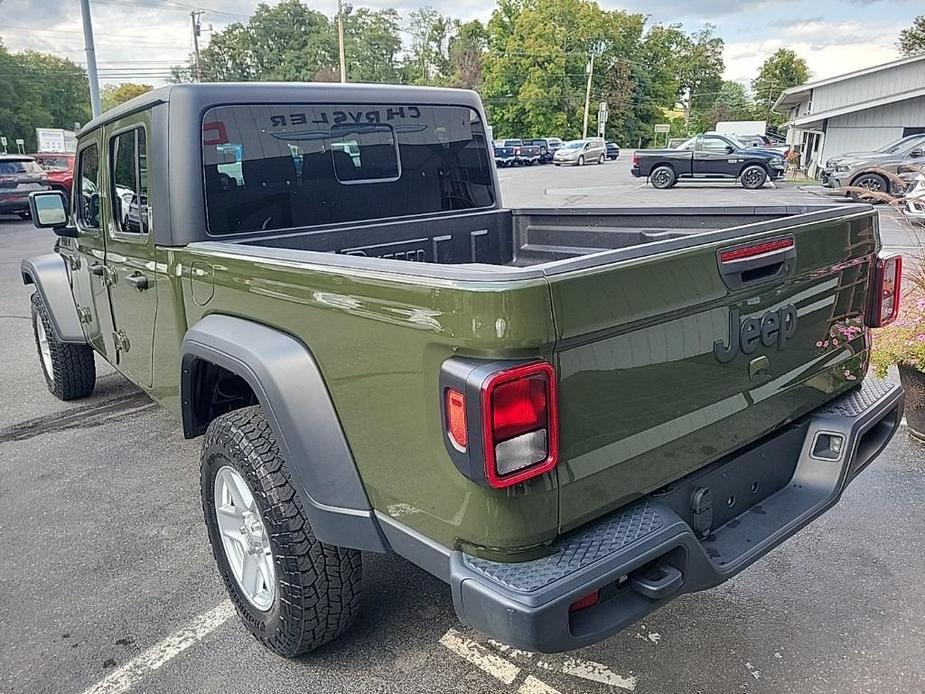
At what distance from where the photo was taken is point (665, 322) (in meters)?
1.89

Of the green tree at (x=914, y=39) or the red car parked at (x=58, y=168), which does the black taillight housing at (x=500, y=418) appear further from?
the green tree at (x=914, y=39)

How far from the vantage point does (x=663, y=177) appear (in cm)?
2422

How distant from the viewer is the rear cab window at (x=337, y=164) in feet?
9.97

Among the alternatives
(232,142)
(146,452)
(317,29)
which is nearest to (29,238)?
(146,452)

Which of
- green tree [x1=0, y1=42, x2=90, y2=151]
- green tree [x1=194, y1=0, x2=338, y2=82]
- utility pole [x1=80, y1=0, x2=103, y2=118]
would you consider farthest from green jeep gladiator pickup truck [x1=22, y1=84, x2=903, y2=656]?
green tree [x1=194, y1=0, x2=338, y2=82]

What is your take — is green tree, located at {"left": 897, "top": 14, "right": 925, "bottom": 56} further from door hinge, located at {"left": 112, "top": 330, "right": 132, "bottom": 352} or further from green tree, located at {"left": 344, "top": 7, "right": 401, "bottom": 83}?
door hinge, located at {"left": 112, "top": 330, "right": 132, "bottom": 352}

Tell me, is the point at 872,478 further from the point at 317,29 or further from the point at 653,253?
the point at 317,29

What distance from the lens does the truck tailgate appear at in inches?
68.6

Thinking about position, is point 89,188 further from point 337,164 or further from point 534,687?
point 534,687

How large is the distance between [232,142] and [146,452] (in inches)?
88.2

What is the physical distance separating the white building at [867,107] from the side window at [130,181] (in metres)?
28.4

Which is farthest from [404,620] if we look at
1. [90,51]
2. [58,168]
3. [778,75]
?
[778,75]

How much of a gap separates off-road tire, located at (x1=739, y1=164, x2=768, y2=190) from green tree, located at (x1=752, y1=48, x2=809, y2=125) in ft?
240

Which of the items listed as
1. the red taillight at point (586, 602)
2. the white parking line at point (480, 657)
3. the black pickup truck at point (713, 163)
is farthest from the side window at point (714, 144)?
the red taillight at point (586, 602)
